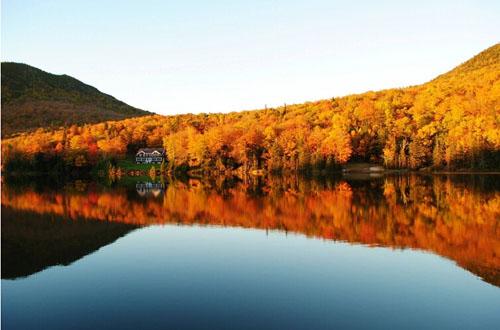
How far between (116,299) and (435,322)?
9558mm

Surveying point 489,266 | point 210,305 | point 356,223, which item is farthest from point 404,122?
point 210,305

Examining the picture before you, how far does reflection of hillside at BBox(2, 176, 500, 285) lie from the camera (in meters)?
22.7

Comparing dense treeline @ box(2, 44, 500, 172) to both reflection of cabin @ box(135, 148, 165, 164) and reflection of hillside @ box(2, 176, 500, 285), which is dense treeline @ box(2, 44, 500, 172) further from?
reflection of hillside @ box(2, 176, 500, 285)

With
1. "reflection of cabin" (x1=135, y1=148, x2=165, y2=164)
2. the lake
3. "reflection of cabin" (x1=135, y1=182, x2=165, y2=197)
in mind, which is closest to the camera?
the lake

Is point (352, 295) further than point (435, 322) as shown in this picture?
Yes

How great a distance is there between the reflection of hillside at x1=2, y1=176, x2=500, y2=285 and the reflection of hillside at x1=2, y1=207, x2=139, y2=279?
276cm

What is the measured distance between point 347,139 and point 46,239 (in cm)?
8640

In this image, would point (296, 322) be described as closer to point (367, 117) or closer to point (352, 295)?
point (352, 295)

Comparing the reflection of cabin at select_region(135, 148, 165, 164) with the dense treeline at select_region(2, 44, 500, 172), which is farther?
the reflection of cabin at select_region(135, 148, 165, 164)

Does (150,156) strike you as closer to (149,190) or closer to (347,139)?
(347,139)

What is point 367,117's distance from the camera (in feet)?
400

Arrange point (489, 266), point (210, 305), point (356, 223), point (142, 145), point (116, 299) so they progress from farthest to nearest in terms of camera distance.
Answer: point (142, 145)
point (356, 223)
point (489, 266)
point (116, 299)
point (210, 305)

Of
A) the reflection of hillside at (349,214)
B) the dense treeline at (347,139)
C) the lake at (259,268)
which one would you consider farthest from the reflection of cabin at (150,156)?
the lake at (259,268)

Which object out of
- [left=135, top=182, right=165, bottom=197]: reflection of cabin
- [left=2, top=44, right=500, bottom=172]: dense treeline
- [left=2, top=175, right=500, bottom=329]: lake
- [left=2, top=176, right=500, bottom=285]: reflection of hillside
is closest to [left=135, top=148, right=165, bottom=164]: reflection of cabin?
[left=2, top=44, right=500, bottom=172]: dense treeline
